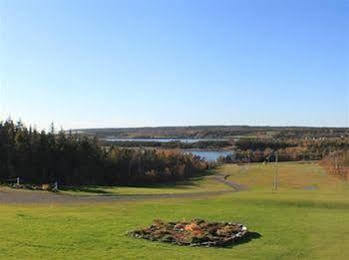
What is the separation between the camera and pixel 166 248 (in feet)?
74.5

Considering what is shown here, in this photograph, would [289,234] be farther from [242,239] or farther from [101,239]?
[101,239]

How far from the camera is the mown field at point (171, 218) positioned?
21.7 meters

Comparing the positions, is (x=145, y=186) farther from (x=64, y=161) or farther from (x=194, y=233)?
(x=194, y=233)

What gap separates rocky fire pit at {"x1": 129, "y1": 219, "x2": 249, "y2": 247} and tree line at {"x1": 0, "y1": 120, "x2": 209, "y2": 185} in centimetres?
4099

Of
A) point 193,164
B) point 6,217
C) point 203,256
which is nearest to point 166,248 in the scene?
point 203,256

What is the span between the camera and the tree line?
72.6 m

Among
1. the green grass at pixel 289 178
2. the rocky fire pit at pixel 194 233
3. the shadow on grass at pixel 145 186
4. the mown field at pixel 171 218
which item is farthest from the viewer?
the green grass at pixel 289 178

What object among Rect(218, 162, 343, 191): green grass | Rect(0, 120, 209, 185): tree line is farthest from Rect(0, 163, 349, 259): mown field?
Rect(218, 162, 343, 191): green grass

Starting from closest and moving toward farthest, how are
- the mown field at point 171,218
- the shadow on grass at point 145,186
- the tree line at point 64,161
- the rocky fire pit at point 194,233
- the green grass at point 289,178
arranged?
the mown field at point 171,218 < the rocky fire pit at point 194,233 < the shadow on grass at point 145,186 < the tree line at point 64,161 < the green grass at point 289,178

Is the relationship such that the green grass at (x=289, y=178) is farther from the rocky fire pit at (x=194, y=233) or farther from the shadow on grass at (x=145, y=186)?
the rocky fire pit at (x=194, y=233)

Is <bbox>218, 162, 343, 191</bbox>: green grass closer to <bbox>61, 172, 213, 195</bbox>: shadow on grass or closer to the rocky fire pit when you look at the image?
<bbox>61, 172, 213, 195</bbox>: shadow on grass

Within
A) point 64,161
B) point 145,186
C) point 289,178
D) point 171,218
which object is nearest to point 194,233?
point 171,218

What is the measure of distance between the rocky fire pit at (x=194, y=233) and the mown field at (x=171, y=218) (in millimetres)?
676

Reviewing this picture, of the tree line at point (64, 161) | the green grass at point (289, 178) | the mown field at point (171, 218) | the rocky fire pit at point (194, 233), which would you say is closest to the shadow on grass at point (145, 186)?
the tree line at point (64, 161)
